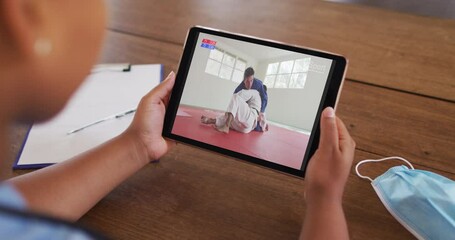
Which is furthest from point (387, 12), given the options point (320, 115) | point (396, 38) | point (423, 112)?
point (320, 115)

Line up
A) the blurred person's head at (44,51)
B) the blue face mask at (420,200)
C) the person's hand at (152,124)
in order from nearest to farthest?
the blurred person's head at (44,51) < the blue face mask at (420,200) < the person's hand at (152,124)

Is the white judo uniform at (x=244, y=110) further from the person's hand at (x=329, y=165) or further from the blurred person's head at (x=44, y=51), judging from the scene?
the blurred person's head at (x=44, y=51)

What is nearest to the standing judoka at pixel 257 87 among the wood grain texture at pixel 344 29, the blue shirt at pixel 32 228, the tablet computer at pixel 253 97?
the tablet computer at pixel 253 97

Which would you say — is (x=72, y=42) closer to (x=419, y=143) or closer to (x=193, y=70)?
(x=193, y=70)

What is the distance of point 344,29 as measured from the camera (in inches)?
31.4

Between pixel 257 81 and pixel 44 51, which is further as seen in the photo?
pixel 257 81

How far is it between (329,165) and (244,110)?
148 millimetres

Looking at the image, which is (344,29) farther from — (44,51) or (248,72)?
(44,51)

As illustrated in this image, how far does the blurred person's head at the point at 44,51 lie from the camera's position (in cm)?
30

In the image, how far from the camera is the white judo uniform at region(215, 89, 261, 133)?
600mm

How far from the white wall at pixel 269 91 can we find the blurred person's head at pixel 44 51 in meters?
0.26

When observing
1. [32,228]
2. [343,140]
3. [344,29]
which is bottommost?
[32,228]

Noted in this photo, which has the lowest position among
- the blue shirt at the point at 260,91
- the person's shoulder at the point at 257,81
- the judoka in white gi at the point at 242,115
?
the judoka in white gi at the point at 242,115

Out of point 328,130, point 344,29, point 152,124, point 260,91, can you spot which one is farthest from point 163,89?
point 344,29
